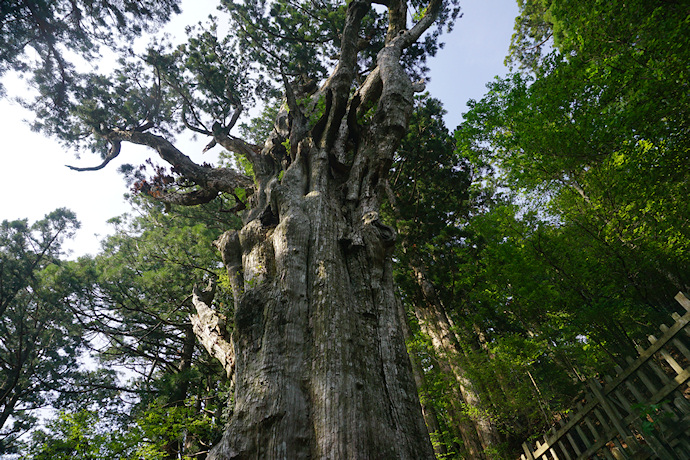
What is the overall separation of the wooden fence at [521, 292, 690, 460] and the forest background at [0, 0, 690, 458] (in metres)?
1.17

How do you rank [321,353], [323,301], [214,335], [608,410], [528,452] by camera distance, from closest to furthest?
[321,353] < [323,301] < [608,410] < [214,335] < [528,452]

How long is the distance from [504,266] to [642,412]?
304cm

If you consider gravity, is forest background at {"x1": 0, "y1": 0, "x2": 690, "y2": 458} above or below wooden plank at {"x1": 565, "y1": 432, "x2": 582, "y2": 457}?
above

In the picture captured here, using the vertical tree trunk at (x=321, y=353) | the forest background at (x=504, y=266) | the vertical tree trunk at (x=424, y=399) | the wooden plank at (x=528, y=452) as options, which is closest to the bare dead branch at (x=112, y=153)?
the forest background at (x=504, y=266)

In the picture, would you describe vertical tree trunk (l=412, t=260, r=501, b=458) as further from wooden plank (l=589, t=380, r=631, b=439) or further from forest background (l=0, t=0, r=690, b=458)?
wooden plank (l=589, t=380, r=631, b=439)

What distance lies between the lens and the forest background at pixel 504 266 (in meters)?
4.97

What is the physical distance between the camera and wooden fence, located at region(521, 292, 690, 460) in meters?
3.33

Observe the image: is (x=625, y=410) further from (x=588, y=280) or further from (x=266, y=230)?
(x=266, y=230)

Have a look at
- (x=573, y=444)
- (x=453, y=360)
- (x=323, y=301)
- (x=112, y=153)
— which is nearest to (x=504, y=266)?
(x=453, y=360)

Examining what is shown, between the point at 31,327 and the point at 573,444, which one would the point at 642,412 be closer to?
the point at 573,444

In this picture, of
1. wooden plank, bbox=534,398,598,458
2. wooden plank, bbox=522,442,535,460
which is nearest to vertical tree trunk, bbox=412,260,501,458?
wooden plank, bbox=522,442,535,460

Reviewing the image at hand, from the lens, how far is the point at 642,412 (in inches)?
139

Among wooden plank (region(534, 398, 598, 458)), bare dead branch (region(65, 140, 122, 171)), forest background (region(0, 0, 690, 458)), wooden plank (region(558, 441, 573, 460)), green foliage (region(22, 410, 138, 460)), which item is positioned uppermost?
bare dead branch (region(65, 140, 122, 171))

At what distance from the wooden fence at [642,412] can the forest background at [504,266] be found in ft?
3.85
